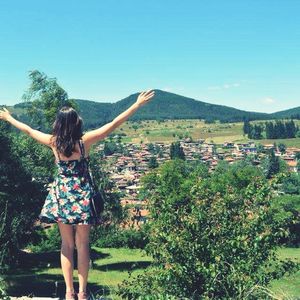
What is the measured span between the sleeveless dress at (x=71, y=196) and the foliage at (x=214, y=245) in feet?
6.33

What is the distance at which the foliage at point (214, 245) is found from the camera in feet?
21.7

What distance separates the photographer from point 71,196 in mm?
4660

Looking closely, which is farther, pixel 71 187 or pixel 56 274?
pixel 56 274

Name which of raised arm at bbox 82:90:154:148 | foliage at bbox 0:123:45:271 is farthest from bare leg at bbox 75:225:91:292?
foliage at bbox 0:123:45:271

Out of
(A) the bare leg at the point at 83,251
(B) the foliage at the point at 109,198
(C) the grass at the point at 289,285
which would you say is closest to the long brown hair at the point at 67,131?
(A) the bare leg at the point at 83,251

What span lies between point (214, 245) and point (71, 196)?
338 cm

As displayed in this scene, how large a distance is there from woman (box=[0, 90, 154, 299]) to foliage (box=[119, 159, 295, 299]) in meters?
1.55

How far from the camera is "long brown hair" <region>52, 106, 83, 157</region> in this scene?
178 inches

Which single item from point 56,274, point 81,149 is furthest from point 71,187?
point 56,274

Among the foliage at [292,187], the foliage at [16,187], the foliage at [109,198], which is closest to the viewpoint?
the foliage at [16,187]

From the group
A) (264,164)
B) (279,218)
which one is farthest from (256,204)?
(264,164)

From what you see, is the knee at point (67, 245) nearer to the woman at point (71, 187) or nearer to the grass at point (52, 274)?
the woman at point (71, 187)

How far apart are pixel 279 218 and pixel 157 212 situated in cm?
233

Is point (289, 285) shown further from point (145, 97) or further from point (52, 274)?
point (52, 274)
